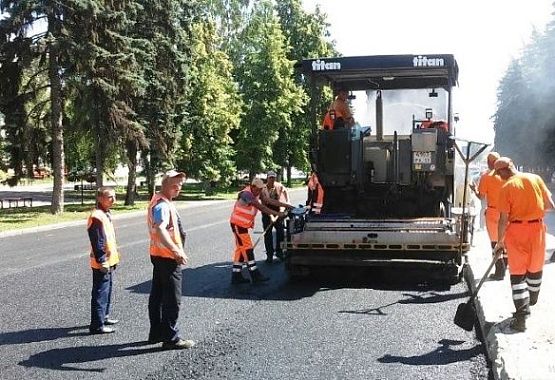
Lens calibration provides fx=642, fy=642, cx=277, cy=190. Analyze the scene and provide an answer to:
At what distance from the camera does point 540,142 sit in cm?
3788

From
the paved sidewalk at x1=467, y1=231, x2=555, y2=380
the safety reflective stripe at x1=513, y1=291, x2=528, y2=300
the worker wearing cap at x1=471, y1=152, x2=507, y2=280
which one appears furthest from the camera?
the worker wearing cap at x1=471, y1=152, x2=507, y2=280

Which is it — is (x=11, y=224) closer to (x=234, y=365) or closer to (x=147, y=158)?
(x=147, y=158)

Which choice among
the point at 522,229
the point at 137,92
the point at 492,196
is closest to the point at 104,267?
the point at 522,229

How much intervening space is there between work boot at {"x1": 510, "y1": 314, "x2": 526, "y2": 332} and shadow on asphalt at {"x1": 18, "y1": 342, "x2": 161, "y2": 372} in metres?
3.26

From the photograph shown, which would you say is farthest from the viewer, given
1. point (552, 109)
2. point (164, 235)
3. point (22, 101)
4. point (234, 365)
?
point (552, 109)

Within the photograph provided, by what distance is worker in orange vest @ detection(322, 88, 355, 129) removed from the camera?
987 centimetres

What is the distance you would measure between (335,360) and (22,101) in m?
20.8

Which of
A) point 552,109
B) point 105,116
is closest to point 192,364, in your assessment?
point 105,116

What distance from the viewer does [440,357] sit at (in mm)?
5570

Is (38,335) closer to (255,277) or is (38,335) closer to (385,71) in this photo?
(255,277)

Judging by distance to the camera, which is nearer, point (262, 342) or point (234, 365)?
point (234, 365)

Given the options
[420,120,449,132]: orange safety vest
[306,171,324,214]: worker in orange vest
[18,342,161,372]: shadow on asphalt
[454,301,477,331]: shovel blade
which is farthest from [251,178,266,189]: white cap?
[454,301,477,331]: shovel blade

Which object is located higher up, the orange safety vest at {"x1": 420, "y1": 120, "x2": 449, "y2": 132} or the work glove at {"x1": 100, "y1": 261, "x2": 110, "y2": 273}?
the orange safety vest at {"x1": 420, "y1": 120, "x2": 449, "y2": 132}

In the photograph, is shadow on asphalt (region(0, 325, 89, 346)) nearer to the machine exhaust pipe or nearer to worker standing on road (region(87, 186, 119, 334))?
worker standing on road (region(87, 186, 119, 334))
